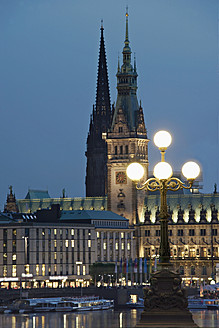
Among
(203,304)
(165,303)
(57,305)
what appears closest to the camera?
(165,303)

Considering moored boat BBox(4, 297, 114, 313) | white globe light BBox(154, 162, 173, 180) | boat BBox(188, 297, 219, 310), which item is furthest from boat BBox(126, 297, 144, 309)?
white globe light BBox(154, 162, 173, 180)

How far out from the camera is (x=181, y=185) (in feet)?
137

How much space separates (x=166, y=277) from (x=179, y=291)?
776 millimetres

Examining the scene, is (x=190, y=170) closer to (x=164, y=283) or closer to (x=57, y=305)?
(x=164, y=283)

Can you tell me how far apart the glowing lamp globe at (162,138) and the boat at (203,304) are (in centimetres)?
14359

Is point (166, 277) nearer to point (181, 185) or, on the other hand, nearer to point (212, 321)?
point (181, 185)

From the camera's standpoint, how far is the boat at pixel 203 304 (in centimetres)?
18625

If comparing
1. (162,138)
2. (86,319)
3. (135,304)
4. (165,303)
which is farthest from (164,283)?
(135,304)

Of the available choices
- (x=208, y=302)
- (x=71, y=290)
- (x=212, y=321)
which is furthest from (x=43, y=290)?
(x=212, y=321)

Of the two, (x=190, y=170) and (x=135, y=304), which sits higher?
(x=190, y=170)

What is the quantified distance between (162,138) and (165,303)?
6128 millimetres

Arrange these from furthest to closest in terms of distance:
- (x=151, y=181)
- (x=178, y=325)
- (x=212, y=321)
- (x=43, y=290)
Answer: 1. (x=43, y=290)
2. (x=212, y=321)
3. (x=151, y=181)
4. (x=178, y=325)

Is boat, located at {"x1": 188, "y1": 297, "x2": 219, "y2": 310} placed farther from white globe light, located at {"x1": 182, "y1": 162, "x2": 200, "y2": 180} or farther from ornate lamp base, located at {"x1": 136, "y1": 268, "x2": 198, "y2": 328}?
ornate lamp base, located at {"x1": 136, "y1": 268, "x2": 198, "y2": 328}

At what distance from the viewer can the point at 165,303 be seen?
1619 inches
